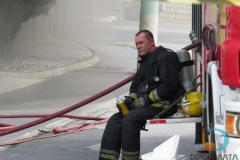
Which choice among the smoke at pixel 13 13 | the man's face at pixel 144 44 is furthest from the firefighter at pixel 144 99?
the smoke at pixel 13 13

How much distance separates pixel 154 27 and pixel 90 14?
731 inches

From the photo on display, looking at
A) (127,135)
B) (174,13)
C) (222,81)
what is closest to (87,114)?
(127,135)

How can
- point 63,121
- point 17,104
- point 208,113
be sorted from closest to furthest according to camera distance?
point 208,113, point 63,121, point 17,104

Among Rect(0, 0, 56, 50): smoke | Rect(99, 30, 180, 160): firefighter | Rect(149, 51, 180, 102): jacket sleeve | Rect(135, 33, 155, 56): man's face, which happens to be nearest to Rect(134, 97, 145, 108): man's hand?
Rect(99, 30, 180, 160): firefighter

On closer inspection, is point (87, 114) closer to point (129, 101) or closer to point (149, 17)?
point (129, 101)

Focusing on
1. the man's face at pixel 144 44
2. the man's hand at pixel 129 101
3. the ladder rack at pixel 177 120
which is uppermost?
the man's face at pixel 144 44

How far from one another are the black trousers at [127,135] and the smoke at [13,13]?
9.72 m

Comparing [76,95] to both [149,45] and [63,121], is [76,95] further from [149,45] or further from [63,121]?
[149,45]

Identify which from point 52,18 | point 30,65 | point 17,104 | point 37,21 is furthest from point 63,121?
point 52,18

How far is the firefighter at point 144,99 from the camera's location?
554 centimetres

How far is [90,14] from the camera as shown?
31750mm

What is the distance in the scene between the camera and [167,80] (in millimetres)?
5547

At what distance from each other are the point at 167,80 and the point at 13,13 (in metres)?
10.2

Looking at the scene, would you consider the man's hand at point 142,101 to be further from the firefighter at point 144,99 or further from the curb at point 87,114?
the curb at point 87,114
